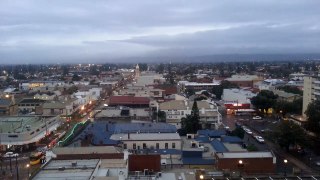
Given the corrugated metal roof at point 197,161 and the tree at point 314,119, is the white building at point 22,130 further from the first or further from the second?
the tree at point 314,119

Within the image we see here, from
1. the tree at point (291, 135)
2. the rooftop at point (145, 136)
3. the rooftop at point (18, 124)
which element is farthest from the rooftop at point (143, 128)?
the tree at point (291, 135)

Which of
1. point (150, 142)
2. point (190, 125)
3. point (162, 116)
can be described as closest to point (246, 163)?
point (150, 142)

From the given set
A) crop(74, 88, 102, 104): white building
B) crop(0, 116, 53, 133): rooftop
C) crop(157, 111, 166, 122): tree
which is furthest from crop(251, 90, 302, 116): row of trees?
crop(0, 116, 53, 133): rooftop

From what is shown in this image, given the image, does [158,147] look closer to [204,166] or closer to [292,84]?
[204,166]

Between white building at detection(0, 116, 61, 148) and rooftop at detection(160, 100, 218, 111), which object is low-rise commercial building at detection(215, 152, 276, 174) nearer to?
white building at detection(0, 116, 61, 148)

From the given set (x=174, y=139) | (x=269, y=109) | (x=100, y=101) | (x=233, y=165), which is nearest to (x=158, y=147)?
(x=174, y=139)
